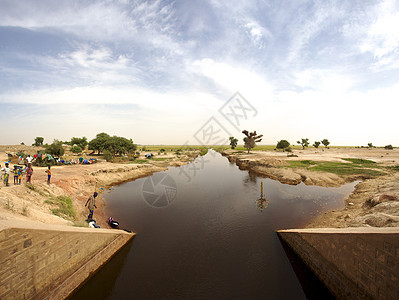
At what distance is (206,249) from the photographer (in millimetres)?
11109

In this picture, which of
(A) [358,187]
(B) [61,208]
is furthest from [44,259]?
(A) [358,187]

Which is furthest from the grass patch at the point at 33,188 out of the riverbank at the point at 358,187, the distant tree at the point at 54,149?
the distant tree at the point at 54,149

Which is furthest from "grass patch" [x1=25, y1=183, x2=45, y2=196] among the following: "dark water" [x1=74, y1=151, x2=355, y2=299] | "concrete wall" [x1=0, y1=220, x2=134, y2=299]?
"concrete wall" [x1=0, y1=220, x2=134, y2=299]

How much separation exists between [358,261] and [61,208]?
1774 cm

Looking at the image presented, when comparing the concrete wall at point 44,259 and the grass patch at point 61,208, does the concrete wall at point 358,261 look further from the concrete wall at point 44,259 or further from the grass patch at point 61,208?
the grass patch at point 61,208

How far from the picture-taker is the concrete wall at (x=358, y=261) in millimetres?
5582

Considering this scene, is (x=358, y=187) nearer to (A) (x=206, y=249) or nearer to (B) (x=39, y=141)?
(A) (x=206, y=249)

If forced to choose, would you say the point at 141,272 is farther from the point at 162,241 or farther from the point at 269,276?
the point at 269,276

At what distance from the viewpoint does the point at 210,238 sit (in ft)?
40.5

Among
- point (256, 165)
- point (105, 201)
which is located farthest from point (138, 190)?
point (256, 165)

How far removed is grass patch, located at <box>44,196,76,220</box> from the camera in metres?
12.1

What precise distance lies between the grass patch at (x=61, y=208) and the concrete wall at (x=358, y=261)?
15.8 m

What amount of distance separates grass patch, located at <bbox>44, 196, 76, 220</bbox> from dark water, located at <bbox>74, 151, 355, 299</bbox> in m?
3.56

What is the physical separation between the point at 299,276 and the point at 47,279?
11.5 meters
